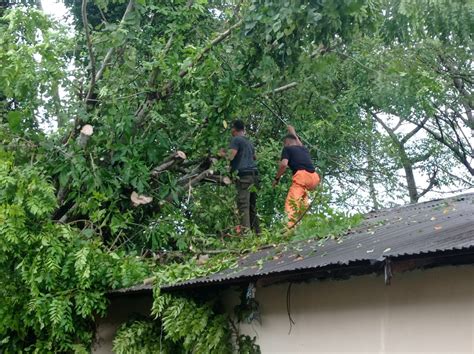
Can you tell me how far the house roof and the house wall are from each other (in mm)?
262

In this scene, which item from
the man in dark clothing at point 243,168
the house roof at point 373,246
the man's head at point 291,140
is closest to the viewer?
the house roof at point 373,246

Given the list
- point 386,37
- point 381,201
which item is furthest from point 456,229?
point 381,201

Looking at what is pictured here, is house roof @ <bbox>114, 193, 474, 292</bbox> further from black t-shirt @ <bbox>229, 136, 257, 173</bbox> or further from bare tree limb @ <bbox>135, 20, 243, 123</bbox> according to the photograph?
bare tree limb @ <bbox>135, 20, 243, 123</bbox>

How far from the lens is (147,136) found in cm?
932

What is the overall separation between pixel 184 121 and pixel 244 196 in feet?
4.65

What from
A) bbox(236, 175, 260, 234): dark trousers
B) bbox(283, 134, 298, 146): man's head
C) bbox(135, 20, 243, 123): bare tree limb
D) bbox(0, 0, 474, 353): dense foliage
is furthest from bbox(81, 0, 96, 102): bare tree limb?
bbox(283, 134, 298, 146): man's head

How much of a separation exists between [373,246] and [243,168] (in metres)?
4.42

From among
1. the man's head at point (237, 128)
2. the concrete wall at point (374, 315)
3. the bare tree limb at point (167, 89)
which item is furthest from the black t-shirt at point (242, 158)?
the concrete wall at point (374, 315)

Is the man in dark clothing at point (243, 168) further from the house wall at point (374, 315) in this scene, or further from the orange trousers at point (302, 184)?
the house wall at point (374, 315)

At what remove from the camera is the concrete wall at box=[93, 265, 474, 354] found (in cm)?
480

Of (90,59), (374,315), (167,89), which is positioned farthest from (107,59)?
(374,315)

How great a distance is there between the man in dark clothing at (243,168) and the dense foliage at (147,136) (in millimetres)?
177

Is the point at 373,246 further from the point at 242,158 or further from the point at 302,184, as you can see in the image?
the point at 242,158

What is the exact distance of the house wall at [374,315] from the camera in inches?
189
